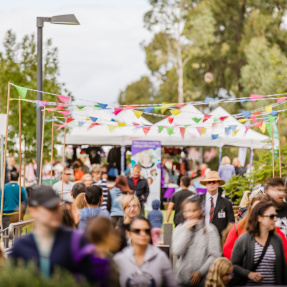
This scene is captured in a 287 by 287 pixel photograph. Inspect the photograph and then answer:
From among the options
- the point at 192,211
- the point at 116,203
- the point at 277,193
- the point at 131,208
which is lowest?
the point at 116,203

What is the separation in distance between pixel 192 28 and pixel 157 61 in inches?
140

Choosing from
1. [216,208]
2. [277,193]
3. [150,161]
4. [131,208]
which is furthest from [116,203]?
[150,161]

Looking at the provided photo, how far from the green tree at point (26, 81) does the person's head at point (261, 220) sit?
52.5 ft

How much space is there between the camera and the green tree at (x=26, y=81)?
2212 cm

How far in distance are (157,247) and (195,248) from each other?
0.47m

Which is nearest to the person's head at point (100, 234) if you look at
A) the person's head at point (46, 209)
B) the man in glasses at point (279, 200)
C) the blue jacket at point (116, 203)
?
the person's head at point (46, 209)

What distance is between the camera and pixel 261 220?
6297 mm

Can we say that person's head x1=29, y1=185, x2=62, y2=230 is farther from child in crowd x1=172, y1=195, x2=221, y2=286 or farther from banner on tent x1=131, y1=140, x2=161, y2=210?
banner on tent x1=131, y1=140, x2=161, y2=210

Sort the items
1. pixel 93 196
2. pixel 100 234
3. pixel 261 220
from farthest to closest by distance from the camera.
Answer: pixel 93 196, pixel 261 220, pixel 100 234

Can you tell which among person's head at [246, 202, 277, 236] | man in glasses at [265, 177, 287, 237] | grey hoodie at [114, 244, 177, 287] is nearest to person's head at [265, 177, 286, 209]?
man in glasses at [265, 177, 287, 237]

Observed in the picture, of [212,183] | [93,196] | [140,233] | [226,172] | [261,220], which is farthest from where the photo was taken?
[226,172]

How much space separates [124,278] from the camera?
4906 millimetres

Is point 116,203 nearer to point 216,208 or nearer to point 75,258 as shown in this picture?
point 216,208

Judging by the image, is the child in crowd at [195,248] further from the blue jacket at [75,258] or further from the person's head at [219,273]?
the blue jacket at [75,258]
